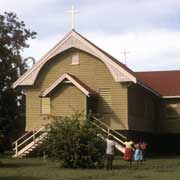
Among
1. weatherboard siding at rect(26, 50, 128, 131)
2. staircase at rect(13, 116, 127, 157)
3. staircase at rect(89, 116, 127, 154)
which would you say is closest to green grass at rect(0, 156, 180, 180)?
staircase at rect(89, 116, 127, 154)

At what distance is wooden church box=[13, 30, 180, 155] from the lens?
146ft

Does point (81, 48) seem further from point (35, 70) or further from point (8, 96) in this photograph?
point (8, 96)

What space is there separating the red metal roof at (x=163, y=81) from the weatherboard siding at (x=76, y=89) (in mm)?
8797

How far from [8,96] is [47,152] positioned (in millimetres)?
25924

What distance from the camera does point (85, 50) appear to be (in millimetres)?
45250

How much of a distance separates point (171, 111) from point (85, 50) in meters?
12.4

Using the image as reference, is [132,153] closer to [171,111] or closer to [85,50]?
[85,50]

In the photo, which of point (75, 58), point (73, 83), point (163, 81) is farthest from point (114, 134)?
point (163, 81)

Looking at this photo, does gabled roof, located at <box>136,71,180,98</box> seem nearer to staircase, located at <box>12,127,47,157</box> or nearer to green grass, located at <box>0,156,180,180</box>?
staircase, located at <box>12,127,47,157</box>

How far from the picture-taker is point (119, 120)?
45.0 m

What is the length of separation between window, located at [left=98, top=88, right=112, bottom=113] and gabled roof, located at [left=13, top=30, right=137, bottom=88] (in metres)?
1.37

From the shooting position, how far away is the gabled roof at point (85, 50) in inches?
1742

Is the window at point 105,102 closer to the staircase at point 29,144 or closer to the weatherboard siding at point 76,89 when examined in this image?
the weatherboard siding at point 76,89

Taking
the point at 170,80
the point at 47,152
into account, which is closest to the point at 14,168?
the point at 47,152
